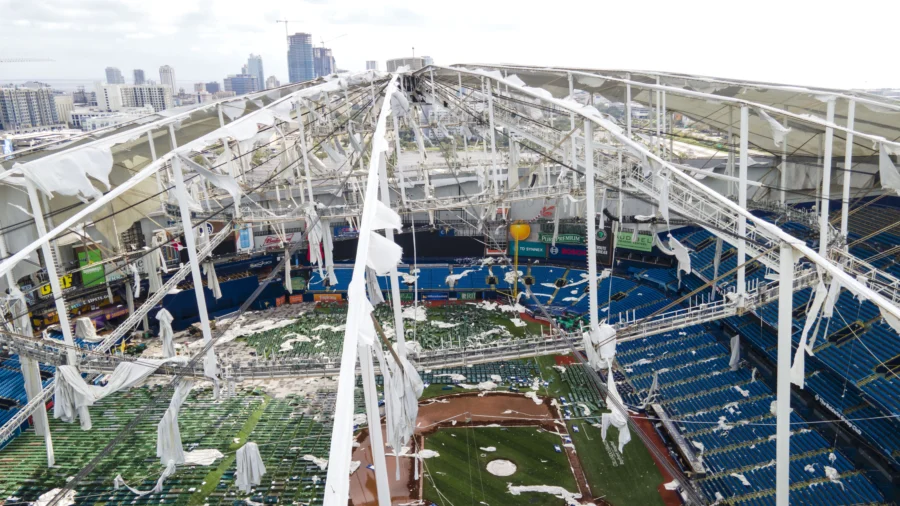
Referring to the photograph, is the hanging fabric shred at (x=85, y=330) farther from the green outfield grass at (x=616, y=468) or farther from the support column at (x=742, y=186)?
the support column at (x=742, y=186)

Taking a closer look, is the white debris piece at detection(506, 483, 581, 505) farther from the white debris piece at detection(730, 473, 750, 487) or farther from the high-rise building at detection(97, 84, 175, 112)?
the high-rise building at detection(97, 84, 175, 112)

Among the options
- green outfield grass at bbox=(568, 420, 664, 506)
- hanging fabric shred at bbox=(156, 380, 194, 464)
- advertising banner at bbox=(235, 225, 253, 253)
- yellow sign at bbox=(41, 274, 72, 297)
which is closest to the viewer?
hanging fabric shred at bbox=(156, 380, 194, 464)

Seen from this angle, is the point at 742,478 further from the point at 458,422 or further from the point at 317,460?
the point at 317,460

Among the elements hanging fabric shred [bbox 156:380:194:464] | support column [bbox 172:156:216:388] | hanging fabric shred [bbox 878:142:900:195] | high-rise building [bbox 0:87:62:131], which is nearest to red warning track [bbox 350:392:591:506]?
hanging fabric shred [bbox 156:380:194:464]

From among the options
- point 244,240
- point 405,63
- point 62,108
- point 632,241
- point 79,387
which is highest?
point 62,108

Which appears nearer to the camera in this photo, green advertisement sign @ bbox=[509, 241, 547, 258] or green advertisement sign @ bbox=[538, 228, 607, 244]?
green advertisement sign @ bbox=[538, 228, 607, 244]

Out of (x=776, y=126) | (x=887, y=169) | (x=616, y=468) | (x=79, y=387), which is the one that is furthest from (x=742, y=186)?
(x=79, y=387)
